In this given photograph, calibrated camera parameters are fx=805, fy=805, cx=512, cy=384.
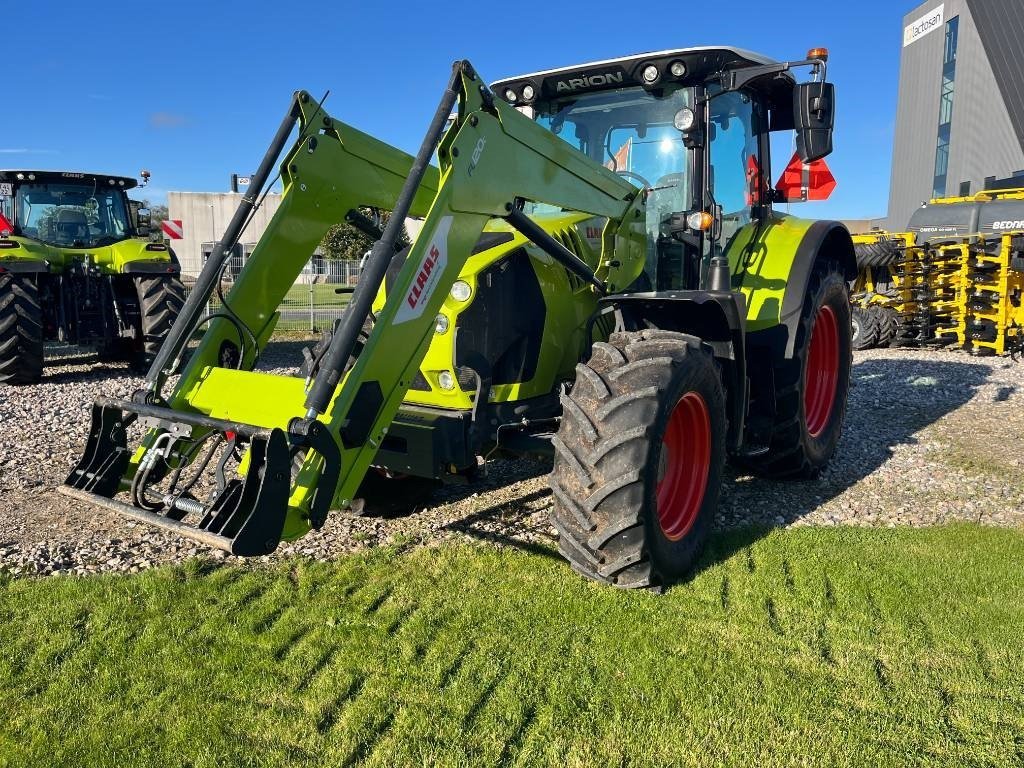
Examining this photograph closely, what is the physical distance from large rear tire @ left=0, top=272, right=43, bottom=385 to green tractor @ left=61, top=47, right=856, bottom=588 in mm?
5519

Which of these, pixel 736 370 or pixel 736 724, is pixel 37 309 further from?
pixel 736 724

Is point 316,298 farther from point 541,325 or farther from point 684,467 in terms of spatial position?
point 684,467

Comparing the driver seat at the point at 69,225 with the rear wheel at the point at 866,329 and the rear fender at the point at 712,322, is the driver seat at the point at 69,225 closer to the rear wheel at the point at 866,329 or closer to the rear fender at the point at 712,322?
the rear fender at the point at 712,322

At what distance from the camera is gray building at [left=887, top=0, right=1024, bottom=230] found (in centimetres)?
2564

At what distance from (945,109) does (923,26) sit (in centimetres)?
411

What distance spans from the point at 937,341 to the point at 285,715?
12.7m

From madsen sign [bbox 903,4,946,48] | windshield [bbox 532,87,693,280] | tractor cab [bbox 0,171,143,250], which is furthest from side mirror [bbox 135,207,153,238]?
madsen sign [bbox 903,4,946,48]

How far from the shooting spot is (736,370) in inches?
173

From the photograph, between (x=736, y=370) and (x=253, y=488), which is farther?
(x=736, y=370)

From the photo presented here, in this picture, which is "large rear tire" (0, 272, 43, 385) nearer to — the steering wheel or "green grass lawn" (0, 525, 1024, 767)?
"green grass lawn" (0, 525, 1024, 767)

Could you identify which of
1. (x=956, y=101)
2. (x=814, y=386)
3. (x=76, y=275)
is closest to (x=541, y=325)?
(x=814, y=386)

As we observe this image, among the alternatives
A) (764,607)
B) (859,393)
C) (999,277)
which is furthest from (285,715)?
(999,277)

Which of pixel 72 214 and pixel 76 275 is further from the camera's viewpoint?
pixel 72 214

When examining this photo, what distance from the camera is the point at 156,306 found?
1048 cm
